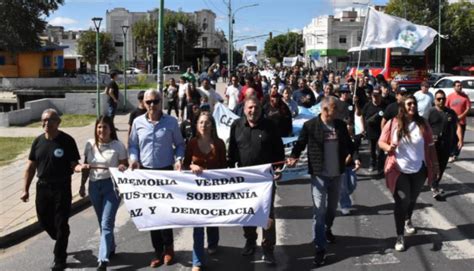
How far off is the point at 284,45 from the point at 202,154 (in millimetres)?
121331

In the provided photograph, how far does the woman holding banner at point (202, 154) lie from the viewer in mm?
5773

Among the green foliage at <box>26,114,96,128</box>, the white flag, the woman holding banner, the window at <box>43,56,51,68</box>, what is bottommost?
the green foliage at <box>26,114,96,128</box>

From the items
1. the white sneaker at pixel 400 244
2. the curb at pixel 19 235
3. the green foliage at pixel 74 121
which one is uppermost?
the green foliage at pixel 74 121

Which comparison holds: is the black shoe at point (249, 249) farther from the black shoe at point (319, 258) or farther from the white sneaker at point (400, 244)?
the white sneaker at point (400, 244)

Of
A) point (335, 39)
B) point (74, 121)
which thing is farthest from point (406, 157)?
point (335, 39)

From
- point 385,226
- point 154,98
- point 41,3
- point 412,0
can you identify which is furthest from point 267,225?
point 412,0

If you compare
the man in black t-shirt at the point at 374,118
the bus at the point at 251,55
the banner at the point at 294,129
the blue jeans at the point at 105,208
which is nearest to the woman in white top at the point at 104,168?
the blue jeans at the point at 105,208

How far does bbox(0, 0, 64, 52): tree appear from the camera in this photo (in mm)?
51316

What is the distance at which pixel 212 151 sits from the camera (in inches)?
232

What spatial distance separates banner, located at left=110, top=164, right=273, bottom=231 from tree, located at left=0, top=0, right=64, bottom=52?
49642 mm

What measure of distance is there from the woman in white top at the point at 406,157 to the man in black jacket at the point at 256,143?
139cm

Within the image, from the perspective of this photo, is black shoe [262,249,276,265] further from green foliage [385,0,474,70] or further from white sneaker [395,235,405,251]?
green foliage [385,0,474,70]

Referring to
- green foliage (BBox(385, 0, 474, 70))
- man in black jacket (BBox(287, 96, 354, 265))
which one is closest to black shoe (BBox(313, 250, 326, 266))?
man in black jacket (BBox(287, 96, 354, 265))

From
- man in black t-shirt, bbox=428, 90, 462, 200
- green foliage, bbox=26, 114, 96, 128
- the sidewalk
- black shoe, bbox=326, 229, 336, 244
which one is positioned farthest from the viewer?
green foliage, bbox=26, 114, 96, 128
